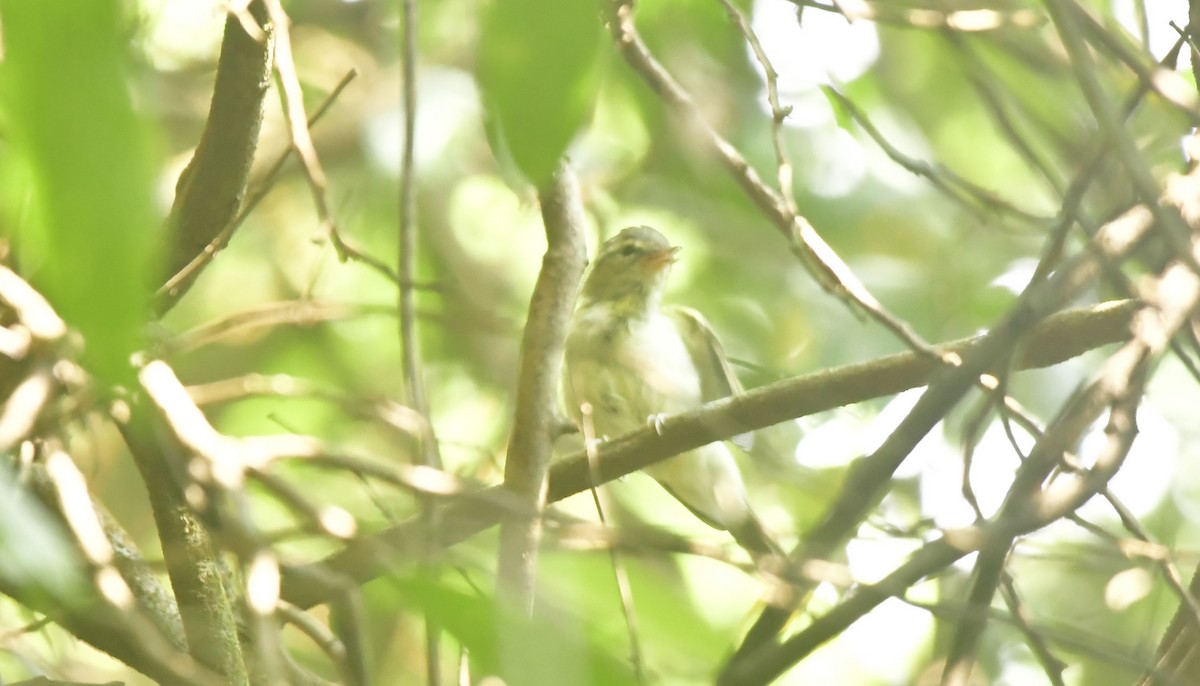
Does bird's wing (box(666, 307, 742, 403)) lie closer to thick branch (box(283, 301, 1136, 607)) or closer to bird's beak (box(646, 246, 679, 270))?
bird's beak (box(646, 246, 679, 270))

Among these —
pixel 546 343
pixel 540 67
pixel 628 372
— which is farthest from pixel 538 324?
pixel 628 372

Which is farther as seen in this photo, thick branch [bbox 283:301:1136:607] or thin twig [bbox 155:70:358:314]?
thin twig [bbox 155:70:358:314]

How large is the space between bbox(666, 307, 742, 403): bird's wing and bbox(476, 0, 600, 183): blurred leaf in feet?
8.63

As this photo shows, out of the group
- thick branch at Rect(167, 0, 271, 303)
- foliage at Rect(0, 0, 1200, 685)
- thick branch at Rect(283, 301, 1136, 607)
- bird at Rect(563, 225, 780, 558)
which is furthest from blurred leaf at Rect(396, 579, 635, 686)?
bird at Rect(563, 225, 780, 558)

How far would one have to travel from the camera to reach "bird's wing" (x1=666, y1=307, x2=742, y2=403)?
11.6 feet

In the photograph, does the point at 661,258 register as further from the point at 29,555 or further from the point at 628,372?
the point at 29,555

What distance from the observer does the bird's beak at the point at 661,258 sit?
12.0 feet

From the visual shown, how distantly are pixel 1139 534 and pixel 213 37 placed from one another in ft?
11.3

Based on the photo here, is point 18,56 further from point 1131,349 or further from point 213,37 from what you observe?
point 213,37

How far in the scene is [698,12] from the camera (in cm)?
231

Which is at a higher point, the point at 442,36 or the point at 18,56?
the point at 442,36

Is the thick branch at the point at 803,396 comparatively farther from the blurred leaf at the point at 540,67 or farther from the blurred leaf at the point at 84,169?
the blurred leaf at the point at 84,169

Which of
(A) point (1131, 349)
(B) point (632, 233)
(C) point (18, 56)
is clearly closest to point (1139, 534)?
(A) point (1131, 349)

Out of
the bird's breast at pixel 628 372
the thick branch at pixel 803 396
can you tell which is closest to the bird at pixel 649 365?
the bird's breast at pixel 628 372
